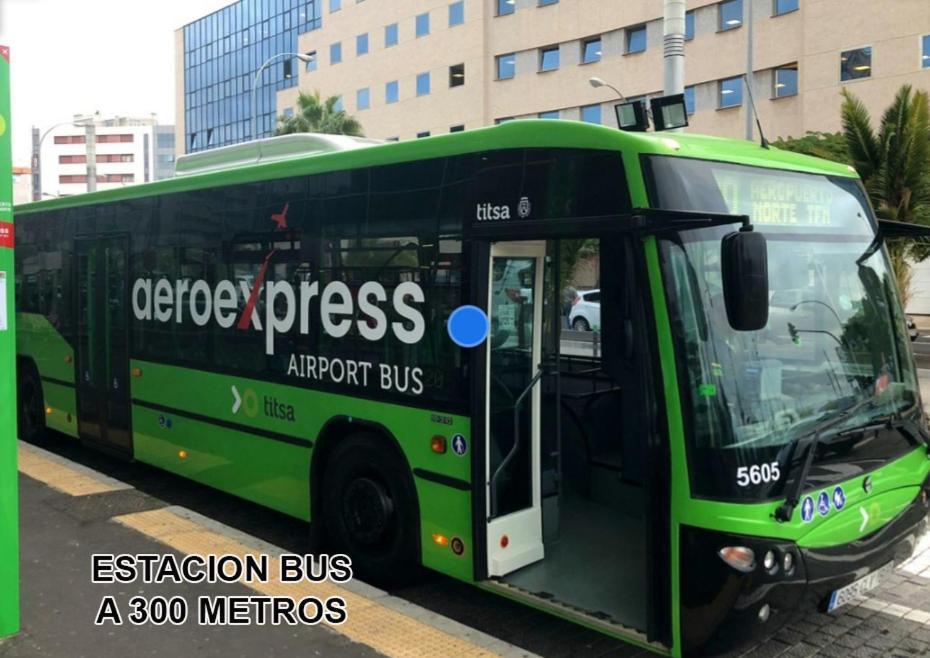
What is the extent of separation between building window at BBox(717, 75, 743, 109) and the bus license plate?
1361 inches

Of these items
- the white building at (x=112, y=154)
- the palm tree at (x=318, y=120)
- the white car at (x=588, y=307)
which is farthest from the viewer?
the white building at (x=112, y=154)

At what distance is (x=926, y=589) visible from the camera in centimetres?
589

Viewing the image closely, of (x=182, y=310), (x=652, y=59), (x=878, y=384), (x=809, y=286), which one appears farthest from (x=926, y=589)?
(x=652, y=59)

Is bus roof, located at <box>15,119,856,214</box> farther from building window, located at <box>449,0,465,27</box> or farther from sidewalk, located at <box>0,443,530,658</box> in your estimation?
building window, located at <box>449,0,465,27</box>

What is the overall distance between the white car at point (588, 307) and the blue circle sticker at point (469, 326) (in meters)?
0.78

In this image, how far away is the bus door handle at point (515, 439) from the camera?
17.0 feet

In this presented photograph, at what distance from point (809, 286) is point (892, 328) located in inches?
32.7

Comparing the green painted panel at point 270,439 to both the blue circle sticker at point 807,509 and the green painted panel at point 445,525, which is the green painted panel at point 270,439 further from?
the blue circle sticker at point 807,509

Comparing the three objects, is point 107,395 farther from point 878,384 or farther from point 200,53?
point 200,53

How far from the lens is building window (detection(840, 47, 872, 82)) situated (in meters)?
32.4

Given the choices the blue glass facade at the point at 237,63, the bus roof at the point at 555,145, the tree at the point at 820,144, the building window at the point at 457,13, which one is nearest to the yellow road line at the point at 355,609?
the bus roof at the point at 555,145

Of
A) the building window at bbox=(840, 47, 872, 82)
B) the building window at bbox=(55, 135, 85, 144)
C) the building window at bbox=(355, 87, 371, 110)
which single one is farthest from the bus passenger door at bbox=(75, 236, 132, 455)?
the building window at bbox=(55, 135, 85, 144)

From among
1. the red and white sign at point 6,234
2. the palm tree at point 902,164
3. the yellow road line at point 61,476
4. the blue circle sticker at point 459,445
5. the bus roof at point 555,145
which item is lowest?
the yellow road line at point 61,476

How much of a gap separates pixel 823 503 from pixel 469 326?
207 cm
